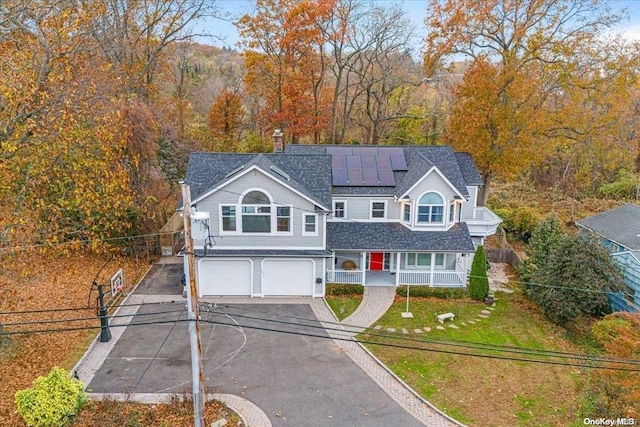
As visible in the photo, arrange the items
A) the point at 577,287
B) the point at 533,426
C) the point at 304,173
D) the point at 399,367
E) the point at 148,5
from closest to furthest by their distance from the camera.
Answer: the point at 533,426 < the point at 399,367 < the point at 577,287 < the point at 304,173 < the point at 148,5

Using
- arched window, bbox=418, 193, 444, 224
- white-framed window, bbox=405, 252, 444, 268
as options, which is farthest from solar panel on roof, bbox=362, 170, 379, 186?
white-framed window, bbox=405, 252, 444, 268

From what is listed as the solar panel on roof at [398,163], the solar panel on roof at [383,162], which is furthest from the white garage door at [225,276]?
the solar panel on roof at [398,163]

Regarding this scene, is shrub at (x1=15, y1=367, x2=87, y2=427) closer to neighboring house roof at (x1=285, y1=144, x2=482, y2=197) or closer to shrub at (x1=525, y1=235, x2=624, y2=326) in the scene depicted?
neighboring house roof at (x1=285, y1=144, x2=482, y2=197)

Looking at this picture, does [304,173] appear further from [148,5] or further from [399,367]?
[148,5]

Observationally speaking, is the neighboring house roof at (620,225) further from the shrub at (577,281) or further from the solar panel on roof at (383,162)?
the solar panel on roof at (383,162)

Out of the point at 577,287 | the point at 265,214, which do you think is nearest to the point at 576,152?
the point at 577,287

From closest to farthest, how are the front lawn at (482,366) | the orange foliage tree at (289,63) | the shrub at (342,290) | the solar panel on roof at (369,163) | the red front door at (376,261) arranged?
1. the front lawn at (482,366)
2. the shrub at (342,290)
3. the red front door at (376,261)
4. the solar panel on roof at (369,163)
5. the orange foliage tree at (289,63)
